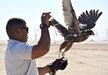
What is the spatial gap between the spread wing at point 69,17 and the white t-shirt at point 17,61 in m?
1.30

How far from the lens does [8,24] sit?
3.99 m

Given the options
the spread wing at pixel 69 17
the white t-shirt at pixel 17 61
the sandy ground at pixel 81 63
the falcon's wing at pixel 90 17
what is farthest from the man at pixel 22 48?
the sandy ground at pixel 81 63

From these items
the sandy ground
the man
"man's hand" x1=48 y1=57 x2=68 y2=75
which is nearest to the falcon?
"man's hand" x1=48 y1=57 x2=68 y2=75

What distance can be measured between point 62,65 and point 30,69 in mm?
712

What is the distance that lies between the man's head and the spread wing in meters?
1.24

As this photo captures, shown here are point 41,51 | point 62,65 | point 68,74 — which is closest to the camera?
point 41,51

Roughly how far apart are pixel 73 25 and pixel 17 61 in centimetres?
159

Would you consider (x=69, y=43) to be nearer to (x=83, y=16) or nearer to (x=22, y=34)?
(x=22, y=34)

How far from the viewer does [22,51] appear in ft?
12.5

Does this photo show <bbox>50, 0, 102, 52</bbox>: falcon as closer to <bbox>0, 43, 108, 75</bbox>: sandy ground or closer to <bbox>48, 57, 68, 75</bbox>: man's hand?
<bbox>48, 57, 68, 75</bbox>: man's hand

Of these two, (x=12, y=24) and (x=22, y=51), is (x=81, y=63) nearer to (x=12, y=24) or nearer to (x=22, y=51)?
(x=12, y=24)

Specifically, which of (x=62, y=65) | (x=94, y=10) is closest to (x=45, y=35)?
(x=62, y=65)

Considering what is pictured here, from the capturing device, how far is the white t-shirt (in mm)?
3840

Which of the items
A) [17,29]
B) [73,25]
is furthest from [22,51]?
[73,25]
